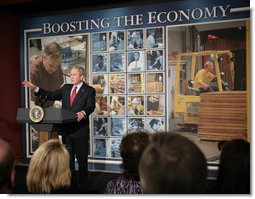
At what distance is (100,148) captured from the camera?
A: 5.29 meters

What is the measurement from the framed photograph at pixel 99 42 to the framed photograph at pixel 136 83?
595mm

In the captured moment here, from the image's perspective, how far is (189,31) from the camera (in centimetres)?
466

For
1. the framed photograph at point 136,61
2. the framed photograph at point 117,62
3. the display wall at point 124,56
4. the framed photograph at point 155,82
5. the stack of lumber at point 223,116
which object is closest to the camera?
the stack of lumber at point 223,116

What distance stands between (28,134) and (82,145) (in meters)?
2.03

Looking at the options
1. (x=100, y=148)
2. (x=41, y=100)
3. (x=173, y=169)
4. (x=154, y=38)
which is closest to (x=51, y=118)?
(x=41, y=100)

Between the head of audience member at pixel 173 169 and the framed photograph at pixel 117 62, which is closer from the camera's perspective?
the head of audience member at pixel 173 169

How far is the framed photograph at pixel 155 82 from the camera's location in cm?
487

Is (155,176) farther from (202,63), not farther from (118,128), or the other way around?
(118,128)

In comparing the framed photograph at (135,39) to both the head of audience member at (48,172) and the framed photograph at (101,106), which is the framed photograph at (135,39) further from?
the head of audience member at (48,172)

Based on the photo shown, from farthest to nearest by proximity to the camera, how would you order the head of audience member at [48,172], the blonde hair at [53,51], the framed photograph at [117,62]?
the blonde hair at [53,51] < the framed photograph at [117,62] < the head of audience member at [48,172]

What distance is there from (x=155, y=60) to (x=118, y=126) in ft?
3.60

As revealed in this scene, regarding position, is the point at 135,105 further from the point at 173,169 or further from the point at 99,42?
the point at 173,169

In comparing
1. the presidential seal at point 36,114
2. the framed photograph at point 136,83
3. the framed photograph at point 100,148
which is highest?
the framed photograph at point 136,83

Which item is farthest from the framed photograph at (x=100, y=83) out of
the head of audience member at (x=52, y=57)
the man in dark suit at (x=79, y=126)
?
the man in dark suit at (x=79, y=126)
